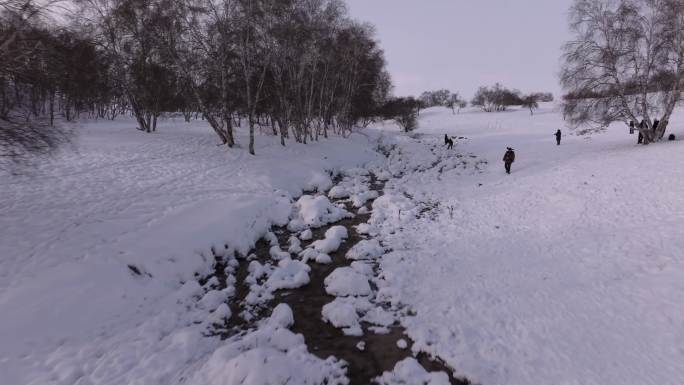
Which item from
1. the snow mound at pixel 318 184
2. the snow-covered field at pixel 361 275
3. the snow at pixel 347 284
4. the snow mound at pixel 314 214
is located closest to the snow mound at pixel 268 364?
the snow-covered field at pixel 361 275

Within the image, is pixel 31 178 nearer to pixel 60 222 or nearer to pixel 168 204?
pixel 60 222

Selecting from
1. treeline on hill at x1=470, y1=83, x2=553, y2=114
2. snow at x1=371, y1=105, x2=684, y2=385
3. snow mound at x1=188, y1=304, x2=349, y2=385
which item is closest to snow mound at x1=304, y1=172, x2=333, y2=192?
snow at x1=371, y1=105, x2=684, y2=385

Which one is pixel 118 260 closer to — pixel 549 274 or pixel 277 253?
pixel 277 253

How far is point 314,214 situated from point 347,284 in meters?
4.65

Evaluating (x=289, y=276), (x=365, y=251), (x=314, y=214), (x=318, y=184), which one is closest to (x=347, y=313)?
(x=289, y=276)

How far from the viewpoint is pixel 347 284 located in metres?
6.72

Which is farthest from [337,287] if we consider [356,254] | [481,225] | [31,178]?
[31,178]

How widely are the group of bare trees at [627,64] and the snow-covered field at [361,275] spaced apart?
5.21m

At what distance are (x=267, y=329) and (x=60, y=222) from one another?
21.6ft

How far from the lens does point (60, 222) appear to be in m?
7.75

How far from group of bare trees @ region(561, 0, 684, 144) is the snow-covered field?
17.1 feet

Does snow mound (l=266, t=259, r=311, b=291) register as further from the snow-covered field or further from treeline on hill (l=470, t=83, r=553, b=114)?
treeline on hill (l=470, t=83, r=553, b=114)

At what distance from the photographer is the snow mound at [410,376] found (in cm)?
433

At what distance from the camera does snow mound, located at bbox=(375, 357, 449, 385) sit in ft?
14.2
